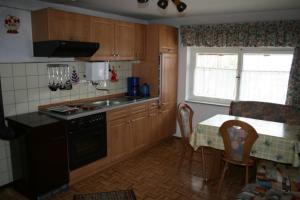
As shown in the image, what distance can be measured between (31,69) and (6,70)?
0.96 feet

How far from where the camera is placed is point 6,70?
2840 mm

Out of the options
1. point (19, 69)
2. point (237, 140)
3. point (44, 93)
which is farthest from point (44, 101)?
point (237, 140)

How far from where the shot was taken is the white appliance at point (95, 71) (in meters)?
3.55

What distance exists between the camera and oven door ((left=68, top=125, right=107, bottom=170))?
3012mm

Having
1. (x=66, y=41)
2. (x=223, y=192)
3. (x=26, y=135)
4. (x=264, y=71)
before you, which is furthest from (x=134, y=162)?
(x=264, y=71)

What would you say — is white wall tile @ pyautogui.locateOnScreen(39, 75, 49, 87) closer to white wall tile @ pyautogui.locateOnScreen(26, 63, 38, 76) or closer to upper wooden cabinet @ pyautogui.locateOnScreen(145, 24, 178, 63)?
white wall tile @ pyautogui.locateOnScreen(26, 63, 38, 76)

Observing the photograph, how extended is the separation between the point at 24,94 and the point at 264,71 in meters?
3.54

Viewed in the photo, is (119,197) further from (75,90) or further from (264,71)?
(264,71)

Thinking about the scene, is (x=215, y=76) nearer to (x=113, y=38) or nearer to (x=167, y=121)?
(x=167, y=121)

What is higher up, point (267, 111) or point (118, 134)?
point (267, 111)

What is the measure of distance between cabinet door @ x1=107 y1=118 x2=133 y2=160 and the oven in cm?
12

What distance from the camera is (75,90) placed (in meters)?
3.63

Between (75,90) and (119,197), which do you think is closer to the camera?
(119,197)

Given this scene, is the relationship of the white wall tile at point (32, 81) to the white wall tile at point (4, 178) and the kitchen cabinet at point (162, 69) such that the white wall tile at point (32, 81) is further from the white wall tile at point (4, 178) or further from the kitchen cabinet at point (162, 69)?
the kitchen cabinet at point (162, 69)
